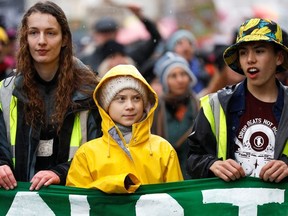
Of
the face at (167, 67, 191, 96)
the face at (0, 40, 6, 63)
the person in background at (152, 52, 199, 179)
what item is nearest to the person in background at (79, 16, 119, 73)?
the face at (0, 40, 6, 63)

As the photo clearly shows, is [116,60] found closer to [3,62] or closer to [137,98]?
[3,62]

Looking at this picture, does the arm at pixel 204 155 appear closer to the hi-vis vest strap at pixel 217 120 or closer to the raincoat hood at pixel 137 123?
the hi-vis vest strap at pixel 217 120

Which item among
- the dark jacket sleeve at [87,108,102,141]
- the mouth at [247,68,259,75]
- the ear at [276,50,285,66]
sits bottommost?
the dark jacket sleeve at [87,108,102,141]

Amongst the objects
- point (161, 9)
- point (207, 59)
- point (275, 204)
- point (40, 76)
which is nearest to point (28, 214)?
point (40, 76)

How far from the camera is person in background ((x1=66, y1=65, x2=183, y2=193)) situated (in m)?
7.62

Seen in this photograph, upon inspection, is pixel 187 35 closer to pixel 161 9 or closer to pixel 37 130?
pixel 37 130

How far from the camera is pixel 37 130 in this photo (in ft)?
26.0

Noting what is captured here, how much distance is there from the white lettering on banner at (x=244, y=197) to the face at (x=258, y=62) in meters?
0.70

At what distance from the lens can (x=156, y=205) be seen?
752cm

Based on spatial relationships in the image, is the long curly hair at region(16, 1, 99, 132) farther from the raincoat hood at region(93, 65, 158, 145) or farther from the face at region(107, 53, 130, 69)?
the face at region(107, 53, 130, 69)

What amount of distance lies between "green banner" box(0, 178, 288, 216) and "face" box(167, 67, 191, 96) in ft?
13.2

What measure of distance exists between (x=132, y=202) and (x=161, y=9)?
1268 inches

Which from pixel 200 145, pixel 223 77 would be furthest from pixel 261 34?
pixel 223 77

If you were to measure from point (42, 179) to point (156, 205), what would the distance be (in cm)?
75
